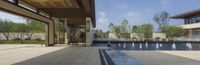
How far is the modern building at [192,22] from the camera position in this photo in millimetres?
50656

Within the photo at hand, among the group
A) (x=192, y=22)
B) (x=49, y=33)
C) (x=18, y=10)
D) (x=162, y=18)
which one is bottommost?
(x=49, y=33)

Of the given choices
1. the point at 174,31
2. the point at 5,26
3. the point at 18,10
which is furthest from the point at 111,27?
the point at 18,10

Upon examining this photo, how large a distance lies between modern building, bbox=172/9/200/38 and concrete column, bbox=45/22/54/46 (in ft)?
95.8

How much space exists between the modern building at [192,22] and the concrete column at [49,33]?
29205 millimetres

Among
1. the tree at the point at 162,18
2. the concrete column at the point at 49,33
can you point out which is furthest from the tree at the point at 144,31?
the concrete column at the point at 49,33

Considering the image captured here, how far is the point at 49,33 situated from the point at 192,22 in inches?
1385

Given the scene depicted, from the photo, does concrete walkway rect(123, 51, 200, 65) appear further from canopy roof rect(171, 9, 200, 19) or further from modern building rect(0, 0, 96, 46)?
canopy roof rect(171, 9, 200, 19)

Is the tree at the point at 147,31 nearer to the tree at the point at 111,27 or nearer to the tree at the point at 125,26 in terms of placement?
the tree at the point at 125,26

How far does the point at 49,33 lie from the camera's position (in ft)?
83.3

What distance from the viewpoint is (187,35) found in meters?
55.4

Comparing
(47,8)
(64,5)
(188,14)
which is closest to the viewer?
(64,5)

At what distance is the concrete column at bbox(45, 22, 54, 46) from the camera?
81.6 feet

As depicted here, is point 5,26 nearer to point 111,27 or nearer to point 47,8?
point 111,27

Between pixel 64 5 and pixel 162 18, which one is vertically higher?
pixel 162 18
